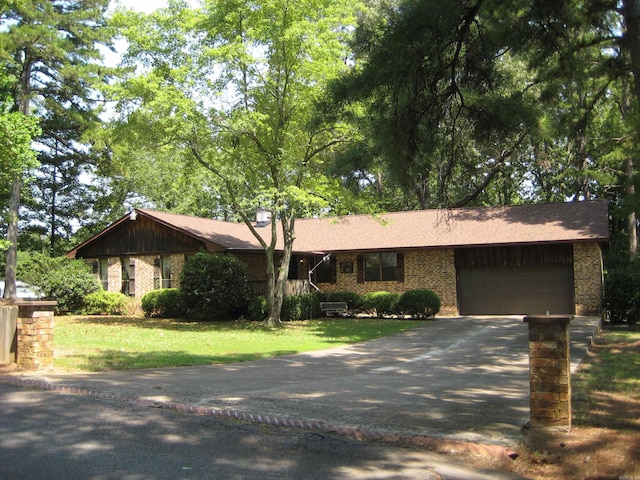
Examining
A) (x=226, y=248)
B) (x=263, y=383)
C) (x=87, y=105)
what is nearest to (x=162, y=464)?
(x=263, y=383)

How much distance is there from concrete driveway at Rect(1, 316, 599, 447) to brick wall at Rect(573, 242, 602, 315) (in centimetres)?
942

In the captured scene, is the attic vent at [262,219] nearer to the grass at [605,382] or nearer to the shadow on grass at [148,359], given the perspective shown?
the shadow on grass at [148,359]

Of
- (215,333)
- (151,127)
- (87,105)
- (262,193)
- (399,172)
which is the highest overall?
(87,105)

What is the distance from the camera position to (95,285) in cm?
2641

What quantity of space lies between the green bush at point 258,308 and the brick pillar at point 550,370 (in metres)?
16.8

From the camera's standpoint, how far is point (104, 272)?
1119 inches

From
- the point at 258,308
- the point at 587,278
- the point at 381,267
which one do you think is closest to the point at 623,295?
the point at 587,278

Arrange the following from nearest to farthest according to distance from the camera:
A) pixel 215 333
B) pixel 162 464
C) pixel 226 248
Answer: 1. pixel 162 464
2. pixel 215 333
3. pixel 226 248

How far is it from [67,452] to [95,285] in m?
22.9

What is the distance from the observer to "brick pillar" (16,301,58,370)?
9.11 m

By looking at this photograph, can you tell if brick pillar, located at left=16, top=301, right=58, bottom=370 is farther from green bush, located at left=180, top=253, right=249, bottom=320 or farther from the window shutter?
the window shutter

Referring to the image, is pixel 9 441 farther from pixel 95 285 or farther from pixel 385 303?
pixel 95 285

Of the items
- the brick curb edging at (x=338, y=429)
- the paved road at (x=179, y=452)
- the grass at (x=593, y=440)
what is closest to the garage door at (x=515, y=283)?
the grass at (x=593, y=440)

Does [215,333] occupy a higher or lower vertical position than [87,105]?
lower
